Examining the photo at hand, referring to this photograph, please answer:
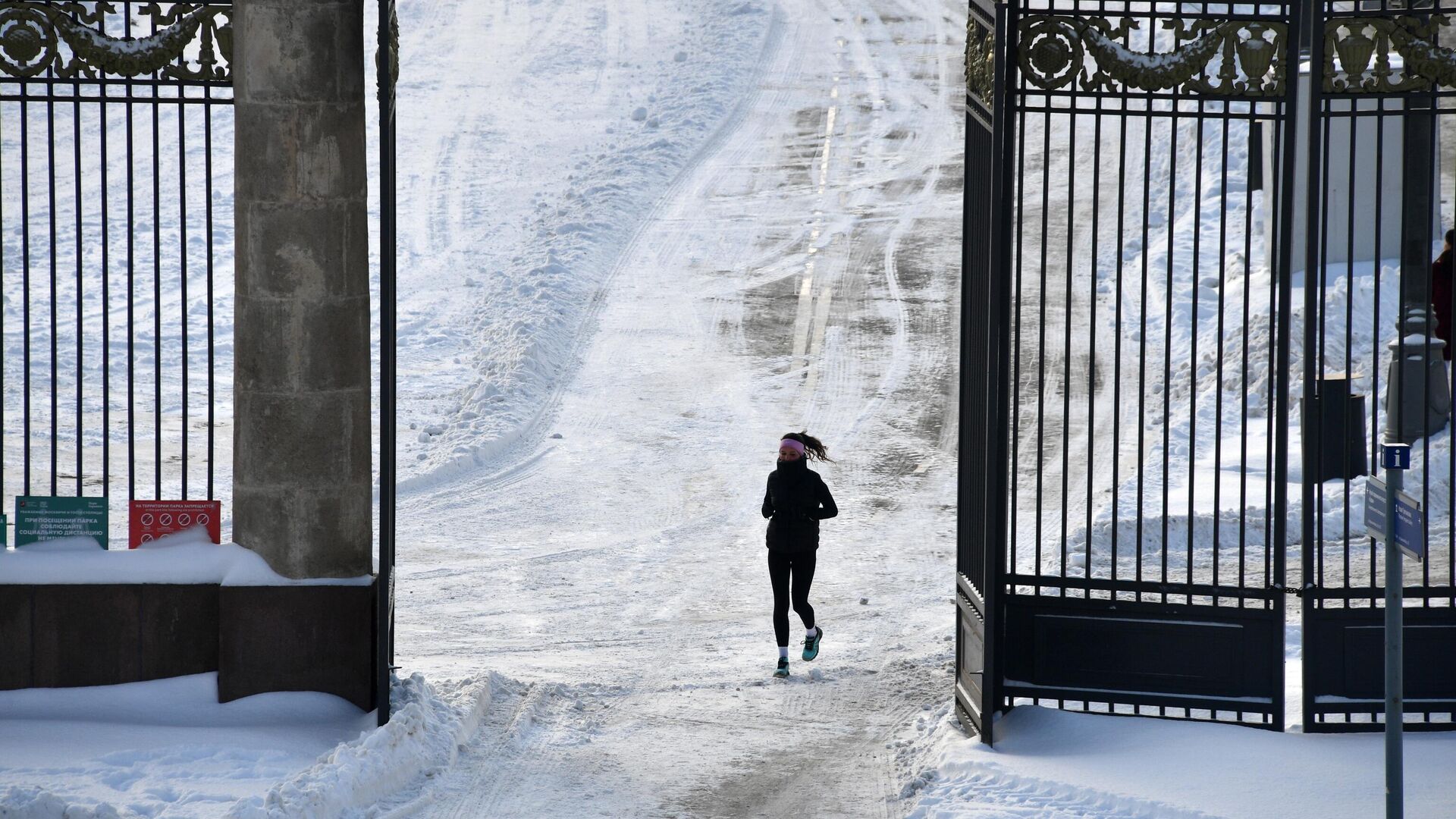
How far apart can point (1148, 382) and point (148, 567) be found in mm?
11017

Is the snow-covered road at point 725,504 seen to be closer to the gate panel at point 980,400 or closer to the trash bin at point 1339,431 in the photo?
the gate panel at point 980,400

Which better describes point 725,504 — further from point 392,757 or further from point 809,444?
point 392,757

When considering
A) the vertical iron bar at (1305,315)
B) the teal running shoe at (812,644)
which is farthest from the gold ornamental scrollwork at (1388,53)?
the teal running shoe at (812,644)

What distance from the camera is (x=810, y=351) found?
18.7 metres

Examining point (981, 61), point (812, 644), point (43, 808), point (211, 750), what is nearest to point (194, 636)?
point (211, 750)

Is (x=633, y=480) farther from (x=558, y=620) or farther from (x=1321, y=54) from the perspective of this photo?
(x=1321, y=54)

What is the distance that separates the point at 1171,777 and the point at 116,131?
2288 centimetres

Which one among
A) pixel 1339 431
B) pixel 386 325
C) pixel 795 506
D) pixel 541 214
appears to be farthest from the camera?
pixel 541 214

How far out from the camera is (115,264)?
20.8 m

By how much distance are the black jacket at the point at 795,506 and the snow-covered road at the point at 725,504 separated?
87cm

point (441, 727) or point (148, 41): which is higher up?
point (148, 41)

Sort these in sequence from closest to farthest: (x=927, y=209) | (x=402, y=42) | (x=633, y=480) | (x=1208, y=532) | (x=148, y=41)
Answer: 1. (x=148, y=41)
2. (x=1208, y=532)
3. (x=633, y=480)
4. (x=927, y=209)
5. (x=402, y=42)

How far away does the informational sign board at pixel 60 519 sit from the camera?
9320 mm

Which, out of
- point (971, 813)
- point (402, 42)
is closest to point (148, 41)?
point (971, 813)
